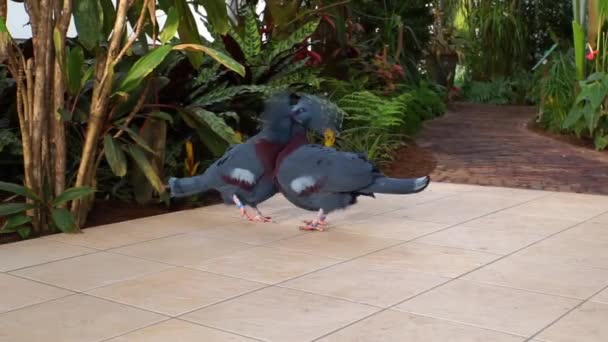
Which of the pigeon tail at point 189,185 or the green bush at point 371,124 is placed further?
the green bush at point 371,124

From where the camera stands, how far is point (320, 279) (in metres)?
3.18

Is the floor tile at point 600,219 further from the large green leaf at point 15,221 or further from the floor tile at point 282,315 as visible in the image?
the large green leaf at point 15,221

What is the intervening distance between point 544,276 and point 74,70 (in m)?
2.60

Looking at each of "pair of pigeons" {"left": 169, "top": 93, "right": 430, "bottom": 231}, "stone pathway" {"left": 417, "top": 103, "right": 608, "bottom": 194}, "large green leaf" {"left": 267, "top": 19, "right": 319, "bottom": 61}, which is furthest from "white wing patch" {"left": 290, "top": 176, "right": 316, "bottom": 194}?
"stone pathway" {"left": 417, "top": 103, "right": 608, "bottom": 194}

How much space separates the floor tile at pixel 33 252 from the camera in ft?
11.4

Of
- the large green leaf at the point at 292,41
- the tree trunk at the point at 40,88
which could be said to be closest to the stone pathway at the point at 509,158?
the large green leaf at the point at 292,41

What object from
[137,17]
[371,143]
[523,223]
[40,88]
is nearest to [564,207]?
[523,223]

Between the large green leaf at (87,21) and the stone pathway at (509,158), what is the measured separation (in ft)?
10.4

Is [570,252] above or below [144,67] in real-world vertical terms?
below

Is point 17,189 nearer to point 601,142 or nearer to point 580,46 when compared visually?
point 601,142

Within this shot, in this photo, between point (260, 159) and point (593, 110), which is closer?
point (260, 159)

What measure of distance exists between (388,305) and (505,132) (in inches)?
260

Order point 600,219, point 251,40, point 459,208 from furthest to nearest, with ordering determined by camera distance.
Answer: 1. point 251,40
2. point 459,208
3. point 600,219

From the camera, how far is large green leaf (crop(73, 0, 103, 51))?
405 cm
